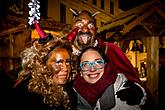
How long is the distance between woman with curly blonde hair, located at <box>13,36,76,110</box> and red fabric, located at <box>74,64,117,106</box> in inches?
13.9

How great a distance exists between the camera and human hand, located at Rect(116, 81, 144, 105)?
4289 millimetres

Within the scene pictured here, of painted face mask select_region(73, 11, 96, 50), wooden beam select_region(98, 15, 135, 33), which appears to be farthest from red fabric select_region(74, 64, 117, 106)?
wooden beam select_region(98, 15, 135, 33)

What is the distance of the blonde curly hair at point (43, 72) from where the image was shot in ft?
13.1

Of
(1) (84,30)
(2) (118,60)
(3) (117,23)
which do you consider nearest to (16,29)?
(3) (117,23)

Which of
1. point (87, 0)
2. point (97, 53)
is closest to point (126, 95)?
point (97, 53)

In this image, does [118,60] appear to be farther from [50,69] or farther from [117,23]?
[117,23]

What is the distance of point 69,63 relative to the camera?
14.1 feet

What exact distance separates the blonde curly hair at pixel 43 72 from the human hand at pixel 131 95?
2.54 ft

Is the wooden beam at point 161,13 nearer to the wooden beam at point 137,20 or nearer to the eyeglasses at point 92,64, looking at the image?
the wooden beam at point 137,20

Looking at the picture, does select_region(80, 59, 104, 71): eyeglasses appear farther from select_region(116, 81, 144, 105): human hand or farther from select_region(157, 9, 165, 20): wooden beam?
select_region(157, 9, 165, 20): wooden beam

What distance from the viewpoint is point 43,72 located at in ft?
13.3

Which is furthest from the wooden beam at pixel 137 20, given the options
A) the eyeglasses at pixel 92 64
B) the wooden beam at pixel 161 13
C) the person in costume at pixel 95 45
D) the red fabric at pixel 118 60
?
the eyeglasses at pixel 92 64

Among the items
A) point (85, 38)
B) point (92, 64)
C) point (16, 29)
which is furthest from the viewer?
point (16, 29)

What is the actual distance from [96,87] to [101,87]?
9 centimetres
